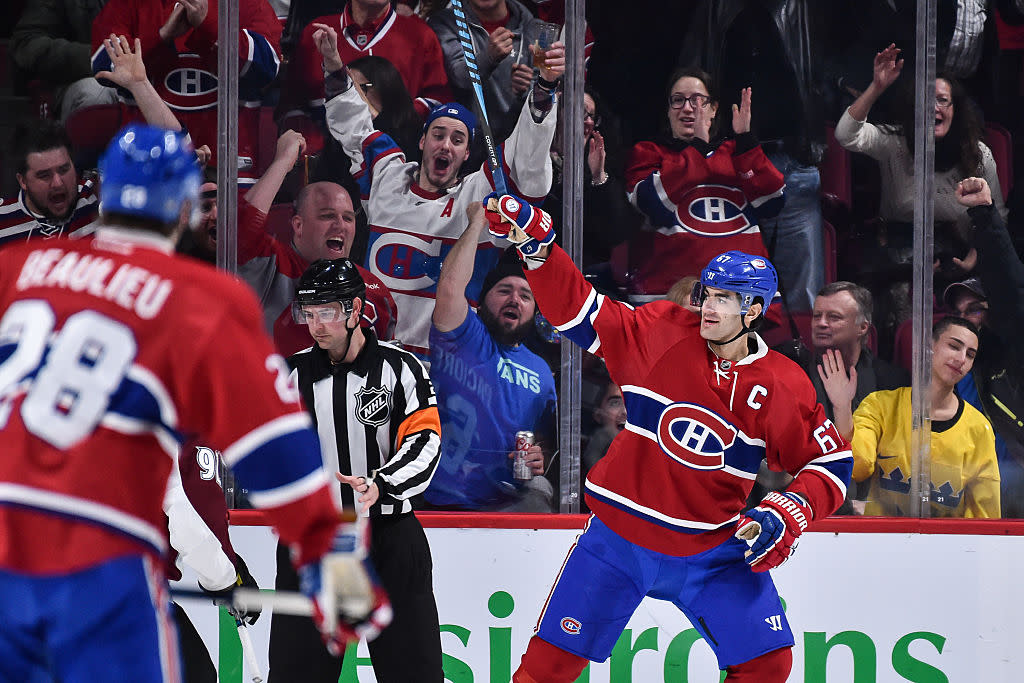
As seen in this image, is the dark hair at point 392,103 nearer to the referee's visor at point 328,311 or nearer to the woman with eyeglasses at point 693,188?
the woman with eyeglasses at point 693,188

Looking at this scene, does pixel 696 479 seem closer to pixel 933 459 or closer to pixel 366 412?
pixel 366 412

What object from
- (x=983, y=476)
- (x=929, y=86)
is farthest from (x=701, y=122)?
(x=983, y=476)

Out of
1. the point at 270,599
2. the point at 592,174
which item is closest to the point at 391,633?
the point at 270,599

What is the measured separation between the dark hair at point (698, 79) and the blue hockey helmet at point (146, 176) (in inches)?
109

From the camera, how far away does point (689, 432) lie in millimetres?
3129

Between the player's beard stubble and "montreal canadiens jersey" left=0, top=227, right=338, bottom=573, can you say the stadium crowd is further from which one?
"montreal canadiens jersey" left=0, top=227, right=338, bottom=573

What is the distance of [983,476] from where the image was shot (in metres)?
4.15

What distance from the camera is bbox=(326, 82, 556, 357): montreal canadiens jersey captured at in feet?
13.7

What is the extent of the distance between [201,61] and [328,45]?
1.51ft

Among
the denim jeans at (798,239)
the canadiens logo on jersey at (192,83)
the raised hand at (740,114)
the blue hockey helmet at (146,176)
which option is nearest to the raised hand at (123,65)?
the canadiens logo on jersey at (192,83)

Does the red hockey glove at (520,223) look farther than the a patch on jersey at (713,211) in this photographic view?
No

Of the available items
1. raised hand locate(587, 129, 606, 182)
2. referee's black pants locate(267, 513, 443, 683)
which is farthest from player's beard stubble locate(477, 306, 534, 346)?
referee's black pants locate(267, 513, 443, 683)

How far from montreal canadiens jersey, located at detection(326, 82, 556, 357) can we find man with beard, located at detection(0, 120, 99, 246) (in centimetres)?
95

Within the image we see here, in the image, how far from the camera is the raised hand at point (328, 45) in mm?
4180
